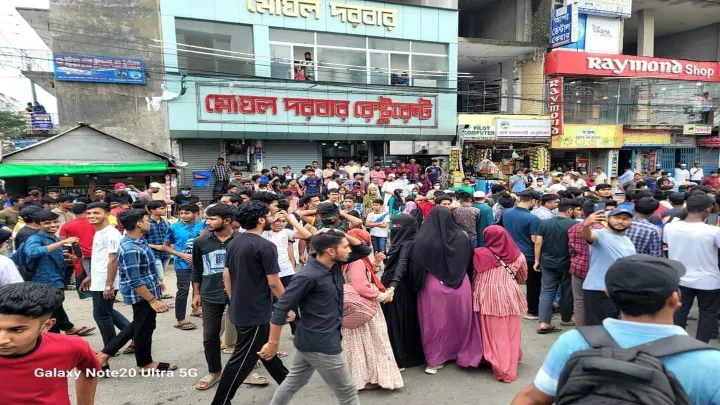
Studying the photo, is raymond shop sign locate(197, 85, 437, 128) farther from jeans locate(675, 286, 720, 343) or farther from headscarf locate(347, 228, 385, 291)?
jeans locate(675, 286, 720, 343)

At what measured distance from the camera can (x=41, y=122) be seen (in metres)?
16.1

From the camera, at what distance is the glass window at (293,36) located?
14440 mm

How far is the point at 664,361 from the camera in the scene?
1.43 m

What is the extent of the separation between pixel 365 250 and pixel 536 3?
2012cm

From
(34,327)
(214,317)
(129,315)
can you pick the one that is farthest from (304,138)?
(34,327)

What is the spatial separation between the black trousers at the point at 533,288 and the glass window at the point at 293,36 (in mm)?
12068

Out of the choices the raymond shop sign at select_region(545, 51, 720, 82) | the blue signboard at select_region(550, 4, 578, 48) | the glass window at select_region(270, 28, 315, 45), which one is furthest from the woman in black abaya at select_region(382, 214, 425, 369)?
the blue signboard at select_region(550, 4, 578, 48)

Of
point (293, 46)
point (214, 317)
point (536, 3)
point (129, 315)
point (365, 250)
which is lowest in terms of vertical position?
point (129, 315)

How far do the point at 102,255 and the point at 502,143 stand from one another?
53.9 ft

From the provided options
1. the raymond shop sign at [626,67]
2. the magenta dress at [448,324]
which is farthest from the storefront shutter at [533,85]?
the magenta dress at [448,324]

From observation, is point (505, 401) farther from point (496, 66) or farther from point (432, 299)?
point (496, 66)

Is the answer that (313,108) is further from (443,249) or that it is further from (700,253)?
(700,253)

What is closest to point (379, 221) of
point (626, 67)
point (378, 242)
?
point (378, 242)

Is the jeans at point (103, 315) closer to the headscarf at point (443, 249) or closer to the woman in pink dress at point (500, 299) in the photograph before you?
the headscarf at point (443, 249)
